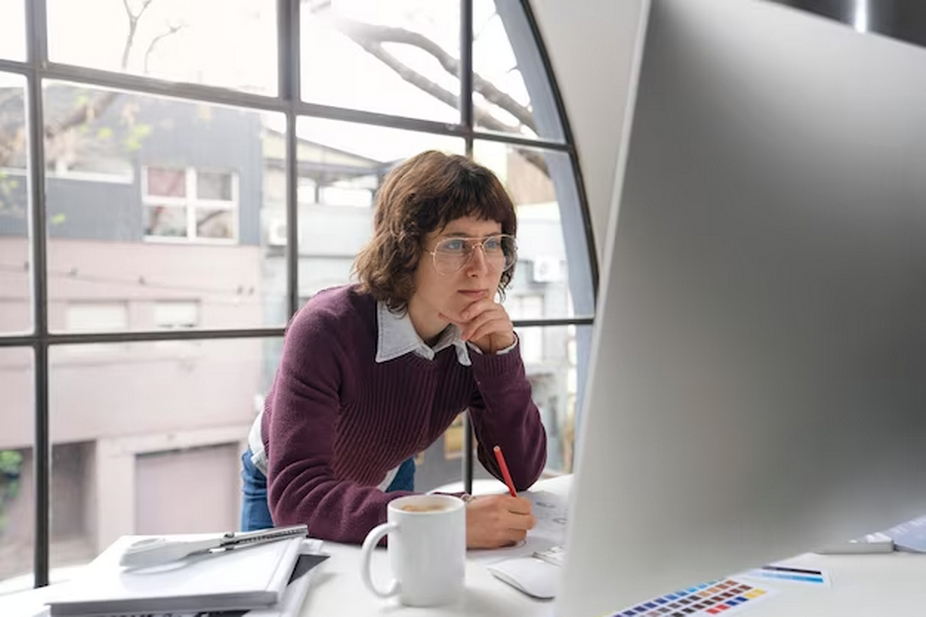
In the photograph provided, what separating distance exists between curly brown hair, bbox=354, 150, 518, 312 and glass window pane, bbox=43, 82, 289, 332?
94cm

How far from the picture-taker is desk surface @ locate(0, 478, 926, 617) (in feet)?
2.33

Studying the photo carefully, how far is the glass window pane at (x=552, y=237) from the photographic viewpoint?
3.22 meters

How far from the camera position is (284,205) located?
2301 millimetres

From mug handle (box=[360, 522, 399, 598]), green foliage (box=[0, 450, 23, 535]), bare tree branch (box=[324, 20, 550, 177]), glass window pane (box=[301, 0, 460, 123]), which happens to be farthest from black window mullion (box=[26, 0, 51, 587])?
mug handle (box=[360, 522, 399, 598])

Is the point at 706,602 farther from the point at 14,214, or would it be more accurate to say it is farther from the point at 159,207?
the point at 159,207

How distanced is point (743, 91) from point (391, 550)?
1.86ft

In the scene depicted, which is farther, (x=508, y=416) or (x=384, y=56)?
(x=384, y=56)

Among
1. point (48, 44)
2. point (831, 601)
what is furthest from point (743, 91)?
point (48, 44)

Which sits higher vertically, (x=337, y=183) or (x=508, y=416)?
(x=337, y=183)

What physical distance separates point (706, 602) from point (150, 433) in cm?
218

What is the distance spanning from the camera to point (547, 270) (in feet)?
11.1

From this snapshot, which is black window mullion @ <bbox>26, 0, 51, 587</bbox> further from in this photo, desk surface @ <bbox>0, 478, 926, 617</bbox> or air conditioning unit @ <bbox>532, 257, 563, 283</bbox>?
air conditioning unit @ <bbox>532, 257, 563, 283</bbox>

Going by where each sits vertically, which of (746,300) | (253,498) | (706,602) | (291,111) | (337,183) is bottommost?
(253,498)

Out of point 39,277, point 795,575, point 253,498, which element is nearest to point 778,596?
point 795,575
